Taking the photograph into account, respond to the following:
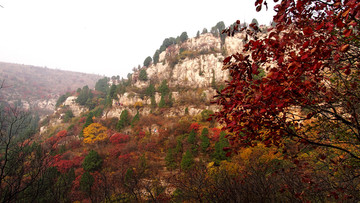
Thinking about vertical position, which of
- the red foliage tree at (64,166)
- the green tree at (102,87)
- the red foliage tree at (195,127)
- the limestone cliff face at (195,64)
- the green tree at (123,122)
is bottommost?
the red foliage tree at (64,166)

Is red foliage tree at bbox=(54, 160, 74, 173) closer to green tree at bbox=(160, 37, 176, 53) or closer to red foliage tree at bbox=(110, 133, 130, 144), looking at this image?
red foliage tree at bbox=(110, 133, 130, 144)

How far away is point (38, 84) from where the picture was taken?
121000 mm

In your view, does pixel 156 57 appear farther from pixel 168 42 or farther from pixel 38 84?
pixel 38 84

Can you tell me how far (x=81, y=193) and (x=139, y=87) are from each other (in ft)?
124

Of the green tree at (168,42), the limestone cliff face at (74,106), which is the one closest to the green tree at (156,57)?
the green tree at (168,42)

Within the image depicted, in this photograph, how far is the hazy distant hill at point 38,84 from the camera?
9406cm

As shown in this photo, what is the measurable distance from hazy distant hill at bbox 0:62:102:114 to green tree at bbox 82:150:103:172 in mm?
66797

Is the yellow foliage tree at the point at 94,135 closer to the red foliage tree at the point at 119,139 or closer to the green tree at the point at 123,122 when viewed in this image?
the red foliage tree at the point at 119,139

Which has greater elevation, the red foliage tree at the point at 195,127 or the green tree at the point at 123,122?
the red foliage tree at the point at 195,127

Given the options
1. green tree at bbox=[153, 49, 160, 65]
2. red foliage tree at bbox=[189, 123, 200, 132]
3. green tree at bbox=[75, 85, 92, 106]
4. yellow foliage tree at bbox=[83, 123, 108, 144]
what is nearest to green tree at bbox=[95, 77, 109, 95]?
green tree at bbox=[75, 85, 92, 106]

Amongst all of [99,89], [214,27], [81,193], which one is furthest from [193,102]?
[99,89]

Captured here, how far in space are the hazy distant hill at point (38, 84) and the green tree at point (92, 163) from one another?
66797 millimetres

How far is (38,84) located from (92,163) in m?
135

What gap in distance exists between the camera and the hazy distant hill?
94062 millimetres
